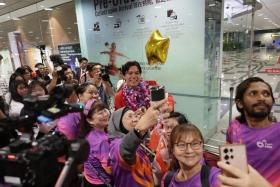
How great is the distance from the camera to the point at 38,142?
2.35 ft

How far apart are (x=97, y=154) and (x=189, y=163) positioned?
0.52 meters

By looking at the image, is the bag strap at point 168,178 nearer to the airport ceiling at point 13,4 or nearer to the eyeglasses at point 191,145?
the eyeglasses at point 191,145

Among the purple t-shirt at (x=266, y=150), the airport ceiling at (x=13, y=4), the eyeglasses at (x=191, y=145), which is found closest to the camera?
the eyeglasses at (x=191, y=145)

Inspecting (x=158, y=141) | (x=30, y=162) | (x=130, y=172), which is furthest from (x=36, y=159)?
(x=158, y=141)

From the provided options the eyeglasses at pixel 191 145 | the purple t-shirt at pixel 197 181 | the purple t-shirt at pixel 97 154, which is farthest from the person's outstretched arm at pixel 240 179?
the purple t-shirt at pixel 97 154

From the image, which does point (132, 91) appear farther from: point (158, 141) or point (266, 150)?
point (266, 150)

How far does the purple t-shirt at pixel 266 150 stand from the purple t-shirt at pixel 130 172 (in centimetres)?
58

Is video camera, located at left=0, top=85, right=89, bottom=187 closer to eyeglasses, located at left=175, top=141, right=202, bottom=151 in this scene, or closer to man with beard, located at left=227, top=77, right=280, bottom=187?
eyeglasses, located at left=175, top=141, right=202, bottom=151

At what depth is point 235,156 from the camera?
1.73 ft

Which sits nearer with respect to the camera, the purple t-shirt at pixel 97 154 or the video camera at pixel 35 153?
the video camera at pixel 35 153

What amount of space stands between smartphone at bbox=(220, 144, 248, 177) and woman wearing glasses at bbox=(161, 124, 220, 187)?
1.90ft

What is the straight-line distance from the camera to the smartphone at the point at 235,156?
0.52 meters

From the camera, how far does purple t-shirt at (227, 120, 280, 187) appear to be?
129 centimetres

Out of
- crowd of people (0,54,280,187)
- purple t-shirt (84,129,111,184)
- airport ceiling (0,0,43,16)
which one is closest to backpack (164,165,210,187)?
crowd of people (0,54,280,187)
